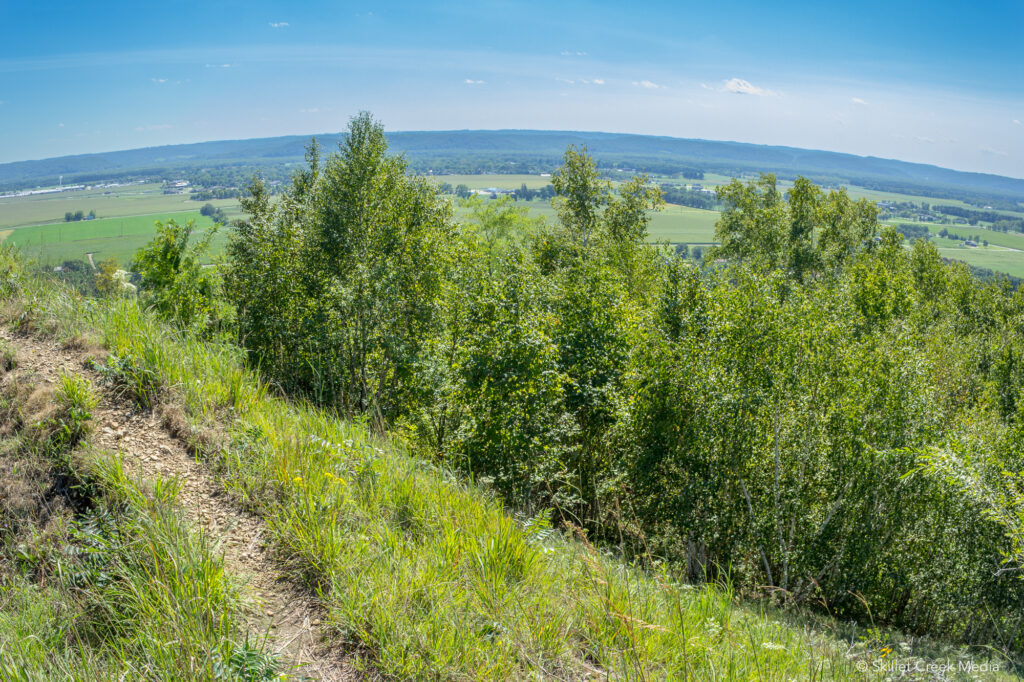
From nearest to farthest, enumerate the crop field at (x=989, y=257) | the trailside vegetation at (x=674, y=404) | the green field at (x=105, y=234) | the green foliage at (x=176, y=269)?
the trailside vegetation at (x=674, y=404) → the green foliage at (x=176, y=269) → the green field at (x=105, y=234) → the crop field at (x=989, y=257)

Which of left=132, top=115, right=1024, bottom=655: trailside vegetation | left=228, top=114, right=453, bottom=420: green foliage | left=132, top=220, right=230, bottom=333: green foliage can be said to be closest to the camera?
left=132, top=115, right=1024, bottom=655: trailside vegetation

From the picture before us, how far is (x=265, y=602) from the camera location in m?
4.04

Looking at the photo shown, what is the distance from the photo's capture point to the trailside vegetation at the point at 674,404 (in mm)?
14906

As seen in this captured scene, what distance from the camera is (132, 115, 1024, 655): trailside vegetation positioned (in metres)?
14.9

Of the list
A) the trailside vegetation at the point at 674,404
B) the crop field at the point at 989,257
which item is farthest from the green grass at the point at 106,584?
the crop field at the point at 989,257

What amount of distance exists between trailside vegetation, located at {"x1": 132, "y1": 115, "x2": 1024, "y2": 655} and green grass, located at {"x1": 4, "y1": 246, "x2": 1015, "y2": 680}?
2961 mm

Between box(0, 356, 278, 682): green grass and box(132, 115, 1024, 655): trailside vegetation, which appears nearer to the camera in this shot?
box(0, 356, 278, 682): green grass

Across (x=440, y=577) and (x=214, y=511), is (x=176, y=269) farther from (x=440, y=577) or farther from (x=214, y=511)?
(x=440, y=577)

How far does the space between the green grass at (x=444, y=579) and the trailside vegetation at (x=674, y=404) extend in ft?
9.71

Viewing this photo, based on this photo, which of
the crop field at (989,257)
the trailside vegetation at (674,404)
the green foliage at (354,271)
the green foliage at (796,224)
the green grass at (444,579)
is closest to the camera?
the green grass at (444,579)

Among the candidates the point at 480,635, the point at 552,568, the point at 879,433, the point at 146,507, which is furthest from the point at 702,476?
the point at 146,507

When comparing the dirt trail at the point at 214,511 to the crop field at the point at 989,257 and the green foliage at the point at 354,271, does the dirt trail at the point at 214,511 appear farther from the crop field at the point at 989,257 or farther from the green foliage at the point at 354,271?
the crop field at the point at 989,257

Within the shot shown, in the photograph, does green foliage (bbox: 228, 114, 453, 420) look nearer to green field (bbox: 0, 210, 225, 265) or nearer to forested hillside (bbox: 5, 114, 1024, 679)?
forested hillside (bbox: 5, 114, 1024, 679)

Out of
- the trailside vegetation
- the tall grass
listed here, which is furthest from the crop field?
the tall grass
